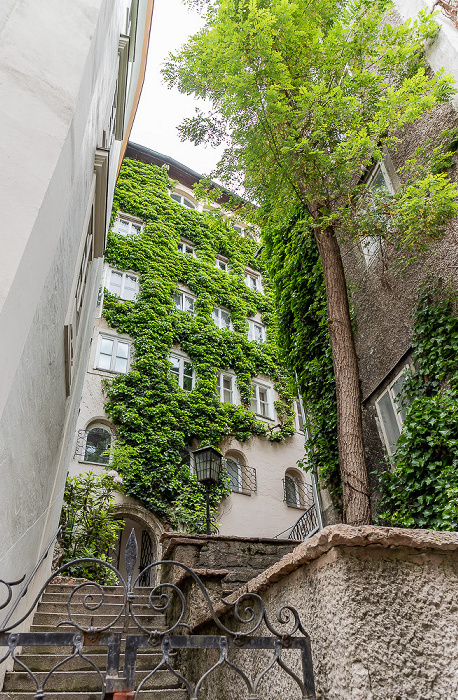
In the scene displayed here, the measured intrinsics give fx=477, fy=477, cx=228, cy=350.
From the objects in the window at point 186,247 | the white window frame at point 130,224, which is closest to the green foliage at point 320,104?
the white window frame at point 130,224

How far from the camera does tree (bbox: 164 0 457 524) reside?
518 cm

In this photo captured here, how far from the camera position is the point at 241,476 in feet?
50.4

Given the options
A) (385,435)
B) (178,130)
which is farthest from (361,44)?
(385,435)

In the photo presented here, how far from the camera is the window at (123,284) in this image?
16188 mm

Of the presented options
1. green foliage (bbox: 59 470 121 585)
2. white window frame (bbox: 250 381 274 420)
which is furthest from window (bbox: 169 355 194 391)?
green foliage (bbox: 59 470 121 585)

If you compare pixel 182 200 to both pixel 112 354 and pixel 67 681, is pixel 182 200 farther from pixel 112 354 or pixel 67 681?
pixel 67 681

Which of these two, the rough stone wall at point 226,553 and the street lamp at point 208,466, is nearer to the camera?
the rough stone wall at point 226,553

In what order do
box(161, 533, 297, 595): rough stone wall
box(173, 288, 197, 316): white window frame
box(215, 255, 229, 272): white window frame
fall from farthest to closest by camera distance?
box(215, 255, 229, 272): white window frame → box(173, 288, 197, 316): white window frame → box(161, 533, 297, 595): rough stone wall

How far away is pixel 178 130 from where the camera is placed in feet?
25.8

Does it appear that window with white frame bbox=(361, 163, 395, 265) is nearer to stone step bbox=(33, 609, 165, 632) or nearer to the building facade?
the building facade

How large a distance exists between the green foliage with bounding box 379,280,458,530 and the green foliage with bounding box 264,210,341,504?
1.39 m

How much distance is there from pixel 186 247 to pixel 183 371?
628cm

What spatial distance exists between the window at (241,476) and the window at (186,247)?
882 centimetres

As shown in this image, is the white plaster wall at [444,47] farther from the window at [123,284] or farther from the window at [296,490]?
the window at [296,490]
